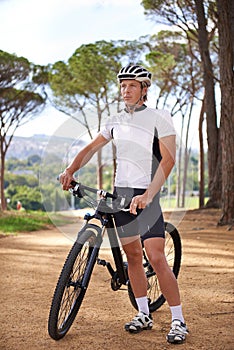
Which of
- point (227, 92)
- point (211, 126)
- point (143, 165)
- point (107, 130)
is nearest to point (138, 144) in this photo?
point (143, 165)

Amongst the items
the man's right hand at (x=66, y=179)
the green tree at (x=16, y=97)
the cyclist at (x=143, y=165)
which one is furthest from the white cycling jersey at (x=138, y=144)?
the green tree at (x=16, y=97)

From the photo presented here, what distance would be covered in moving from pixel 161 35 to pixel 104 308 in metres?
21.3

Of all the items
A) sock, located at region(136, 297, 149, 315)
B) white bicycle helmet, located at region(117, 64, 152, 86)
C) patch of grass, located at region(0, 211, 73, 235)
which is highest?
white bicycle helmet, located at region(117, 64, 152, 86)

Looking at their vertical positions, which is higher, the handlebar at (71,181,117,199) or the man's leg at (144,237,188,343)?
the handlebar at (71,181,117,199)

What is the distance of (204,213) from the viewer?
518 inches

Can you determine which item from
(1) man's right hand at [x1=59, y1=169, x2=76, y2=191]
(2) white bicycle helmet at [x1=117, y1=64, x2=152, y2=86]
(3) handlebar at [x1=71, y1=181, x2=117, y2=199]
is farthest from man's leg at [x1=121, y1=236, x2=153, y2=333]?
(2) white bicycle helmet at [x1=117, y1=64, x2=152, y2=86]

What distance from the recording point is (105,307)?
4297 mm

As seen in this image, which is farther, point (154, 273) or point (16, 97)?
point (16, 97)

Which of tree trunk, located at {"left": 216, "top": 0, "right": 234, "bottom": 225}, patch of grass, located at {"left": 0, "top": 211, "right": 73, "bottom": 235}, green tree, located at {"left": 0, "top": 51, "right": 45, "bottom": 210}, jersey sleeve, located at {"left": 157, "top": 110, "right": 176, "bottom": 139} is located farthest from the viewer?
green tree, located at {"left": 0, "top": 51, "right": 45, "bottom": 210}

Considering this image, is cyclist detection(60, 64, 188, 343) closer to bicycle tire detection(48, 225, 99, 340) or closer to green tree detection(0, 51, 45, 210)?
bicycle tire detection(48, 225, 99, 340)

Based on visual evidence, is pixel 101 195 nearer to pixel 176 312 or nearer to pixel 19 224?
pixel 176 312

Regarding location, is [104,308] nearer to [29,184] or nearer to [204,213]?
[204,213]

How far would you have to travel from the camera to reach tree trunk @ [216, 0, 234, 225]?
9203 mm

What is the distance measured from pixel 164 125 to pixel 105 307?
1.66 m
